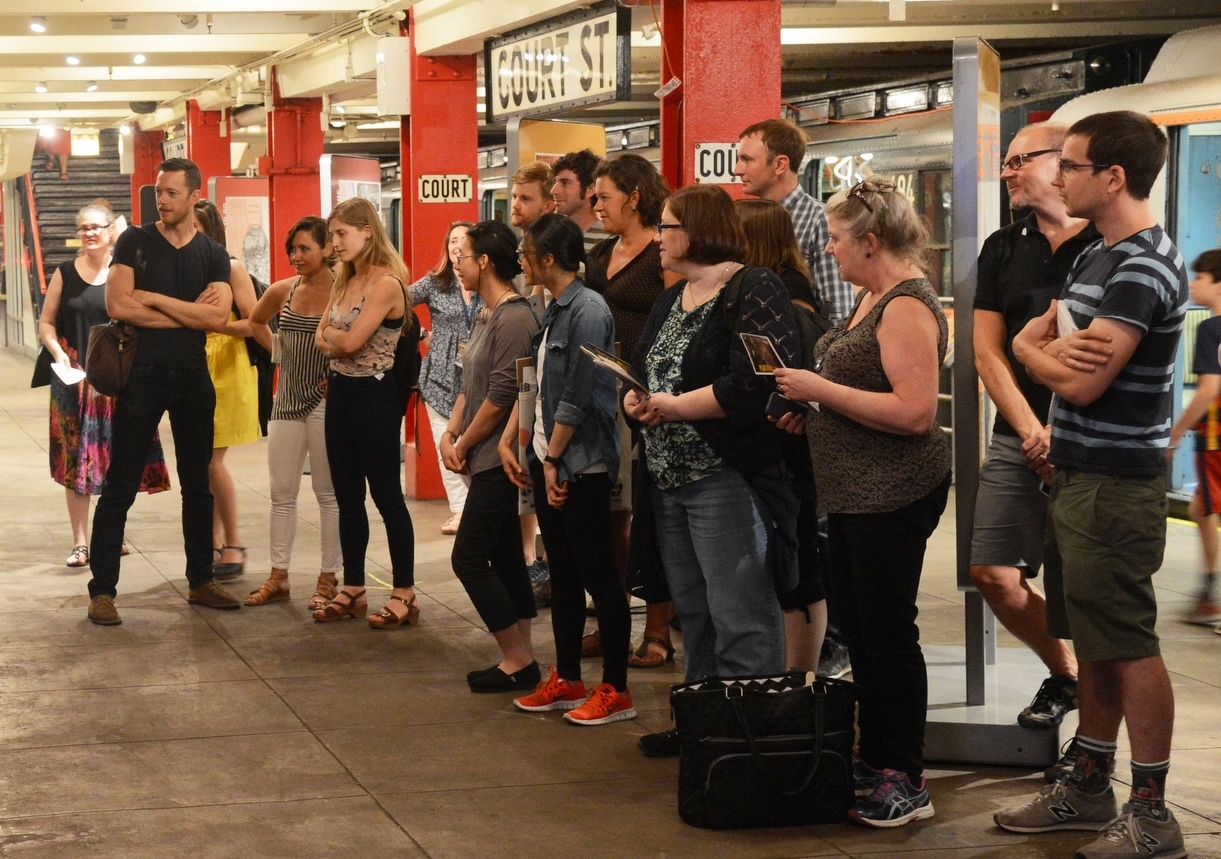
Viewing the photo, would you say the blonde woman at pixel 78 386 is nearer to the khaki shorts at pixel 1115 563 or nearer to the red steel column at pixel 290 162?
the khaki shorts at pixel 1115 563

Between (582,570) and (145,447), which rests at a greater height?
(145,447)

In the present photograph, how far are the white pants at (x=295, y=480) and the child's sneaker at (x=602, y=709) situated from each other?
2.07m

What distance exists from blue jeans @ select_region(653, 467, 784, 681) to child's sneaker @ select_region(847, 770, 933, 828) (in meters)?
0.48

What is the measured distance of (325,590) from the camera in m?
6.82

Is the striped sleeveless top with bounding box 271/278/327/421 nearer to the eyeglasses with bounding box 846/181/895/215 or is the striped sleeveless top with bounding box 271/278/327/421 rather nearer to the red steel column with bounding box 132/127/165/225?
the eyeglasses with bounding box 846/181/895/215

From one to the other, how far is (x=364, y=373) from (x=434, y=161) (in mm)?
4400

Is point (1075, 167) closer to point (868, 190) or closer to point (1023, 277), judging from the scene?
point (868, 190)

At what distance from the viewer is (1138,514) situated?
12.1 ft

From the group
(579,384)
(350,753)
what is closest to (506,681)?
(350,753)

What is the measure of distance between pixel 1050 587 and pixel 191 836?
7.65ft

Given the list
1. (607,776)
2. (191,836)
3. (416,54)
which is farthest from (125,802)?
(416,54)

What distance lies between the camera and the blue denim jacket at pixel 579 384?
4898 mm

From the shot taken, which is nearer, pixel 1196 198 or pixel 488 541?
pixel 488 541

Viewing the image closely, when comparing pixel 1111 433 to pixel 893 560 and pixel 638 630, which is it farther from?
pixel 638 630
